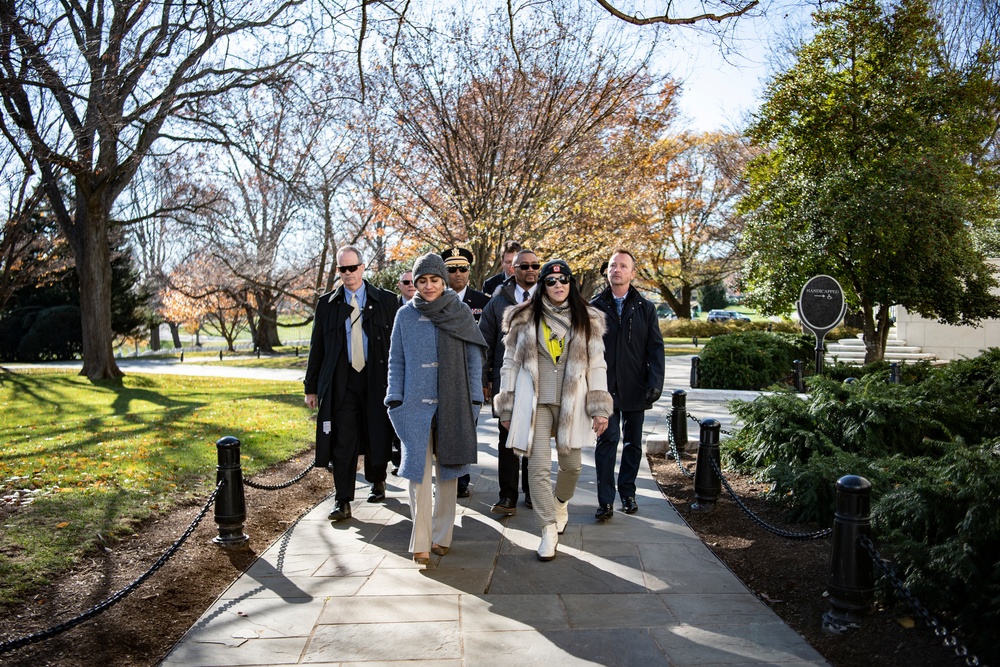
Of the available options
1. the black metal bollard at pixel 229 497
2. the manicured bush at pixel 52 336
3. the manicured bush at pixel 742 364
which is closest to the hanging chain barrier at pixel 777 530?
the black metal bollard at pixel 229 497

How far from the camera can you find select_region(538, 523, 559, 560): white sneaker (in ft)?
18.1

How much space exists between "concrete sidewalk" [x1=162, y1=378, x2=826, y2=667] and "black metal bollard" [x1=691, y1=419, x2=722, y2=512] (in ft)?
1.33

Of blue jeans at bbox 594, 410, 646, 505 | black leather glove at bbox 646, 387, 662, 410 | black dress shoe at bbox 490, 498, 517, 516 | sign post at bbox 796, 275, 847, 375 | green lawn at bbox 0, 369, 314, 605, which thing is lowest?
black dress shoe at bbox 490, 498, 517, 516

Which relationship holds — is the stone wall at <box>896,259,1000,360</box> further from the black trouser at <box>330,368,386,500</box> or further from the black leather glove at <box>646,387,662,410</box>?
the black trouser at <box>330,368,386,500</box>

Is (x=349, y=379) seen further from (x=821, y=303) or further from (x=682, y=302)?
(x=682, y=302)

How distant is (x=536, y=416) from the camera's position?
5.71 meters

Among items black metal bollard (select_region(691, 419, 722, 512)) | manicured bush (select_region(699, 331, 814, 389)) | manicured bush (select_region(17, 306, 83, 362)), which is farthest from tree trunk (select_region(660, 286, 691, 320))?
black metal bollard (select_region(691, 419, 722, 512))

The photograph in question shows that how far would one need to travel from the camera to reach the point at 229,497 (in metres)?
5.87

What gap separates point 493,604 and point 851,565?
1.97 m

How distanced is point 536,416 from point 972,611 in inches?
110

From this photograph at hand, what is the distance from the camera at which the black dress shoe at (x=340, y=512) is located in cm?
670

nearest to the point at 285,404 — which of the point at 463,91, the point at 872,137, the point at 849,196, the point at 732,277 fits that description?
the point at 463,91

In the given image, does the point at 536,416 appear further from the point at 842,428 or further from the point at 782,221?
the point at 782,221

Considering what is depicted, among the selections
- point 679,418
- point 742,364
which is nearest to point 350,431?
point 679,418
